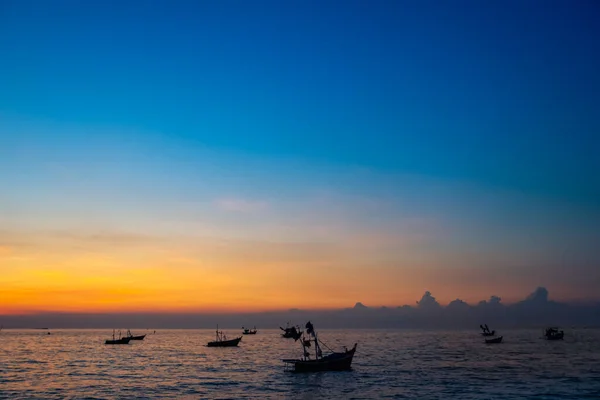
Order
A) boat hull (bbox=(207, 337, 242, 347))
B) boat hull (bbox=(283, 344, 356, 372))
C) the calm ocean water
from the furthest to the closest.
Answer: boat hull (bbox=(207, 337, 242, 347)), boat hull (bbox=(283, 344, 356, 372)), the calm ocean water

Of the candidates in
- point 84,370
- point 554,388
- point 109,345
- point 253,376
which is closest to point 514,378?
point 554,388

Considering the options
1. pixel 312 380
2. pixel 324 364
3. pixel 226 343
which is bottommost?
pixel 226 343

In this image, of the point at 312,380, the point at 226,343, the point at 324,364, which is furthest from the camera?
the point at 226,343

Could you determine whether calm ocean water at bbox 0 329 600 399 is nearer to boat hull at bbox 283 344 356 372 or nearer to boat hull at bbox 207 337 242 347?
boat hull at bbox 283 344 356 372

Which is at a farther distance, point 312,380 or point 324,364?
point 324,364

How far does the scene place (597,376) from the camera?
2591 inches

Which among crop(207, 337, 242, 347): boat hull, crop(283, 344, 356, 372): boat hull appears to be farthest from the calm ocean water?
crop(207, 337, 242, 347): boat hull

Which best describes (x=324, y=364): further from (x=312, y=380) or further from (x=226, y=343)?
(x=226, y=343)

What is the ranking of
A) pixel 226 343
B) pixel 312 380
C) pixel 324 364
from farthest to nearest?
pixel 226 343 → pixel 324 364 → pixel 312 380

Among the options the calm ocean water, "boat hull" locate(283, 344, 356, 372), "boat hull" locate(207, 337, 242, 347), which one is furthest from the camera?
"boat hull" locate(207, 337, 242, 347)

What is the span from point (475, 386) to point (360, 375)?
1825 cm

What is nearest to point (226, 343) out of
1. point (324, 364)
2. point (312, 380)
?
point (324, 364)

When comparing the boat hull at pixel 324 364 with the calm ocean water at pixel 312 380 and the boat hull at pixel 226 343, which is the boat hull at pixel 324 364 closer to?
the calm ocean water at pixel 312 380

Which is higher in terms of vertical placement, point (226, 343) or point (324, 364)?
point (324, 364)
